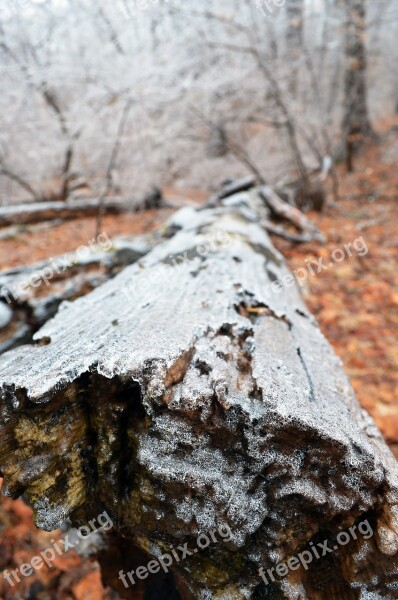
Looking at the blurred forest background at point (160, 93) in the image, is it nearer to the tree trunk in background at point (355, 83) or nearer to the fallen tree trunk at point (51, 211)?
the tree trunk in background at point (355, 83)

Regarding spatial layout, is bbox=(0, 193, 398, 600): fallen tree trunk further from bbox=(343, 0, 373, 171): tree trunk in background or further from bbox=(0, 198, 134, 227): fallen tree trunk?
bbox=(343, 0, 373, 171): tree trunk in background

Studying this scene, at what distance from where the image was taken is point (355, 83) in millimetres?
6934

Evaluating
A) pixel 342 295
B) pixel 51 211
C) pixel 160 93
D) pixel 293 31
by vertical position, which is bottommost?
pixel 342 295

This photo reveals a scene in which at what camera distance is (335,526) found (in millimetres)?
1040

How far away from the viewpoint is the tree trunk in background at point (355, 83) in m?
6.04

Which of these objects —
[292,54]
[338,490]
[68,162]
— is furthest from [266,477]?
[292,54]

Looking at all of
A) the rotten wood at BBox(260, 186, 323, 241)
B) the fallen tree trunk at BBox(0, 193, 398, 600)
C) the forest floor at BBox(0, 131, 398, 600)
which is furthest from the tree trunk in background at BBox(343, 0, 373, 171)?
the fallen tree trunk at BBox(0, 193, 398, 600)

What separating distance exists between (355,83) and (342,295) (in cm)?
576

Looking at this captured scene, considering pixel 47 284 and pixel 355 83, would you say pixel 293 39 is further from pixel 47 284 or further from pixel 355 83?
pixel 47 284

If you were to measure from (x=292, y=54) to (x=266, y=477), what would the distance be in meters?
8.27

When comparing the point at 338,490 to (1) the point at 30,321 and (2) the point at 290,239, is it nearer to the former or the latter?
(1) the point at 30,321

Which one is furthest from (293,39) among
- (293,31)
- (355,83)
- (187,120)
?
(187,120)

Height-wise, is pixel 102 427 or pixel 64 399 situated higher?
pixel 64 399

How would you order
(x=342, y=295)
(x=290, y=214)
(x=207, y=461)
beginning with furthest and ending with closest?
(x=290, y=214), (x=342, y=295), (x=207, y=461)
